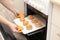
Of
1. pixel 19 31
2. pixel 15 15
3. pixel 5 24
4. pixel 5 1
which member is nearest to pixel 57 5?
pixel 19 31

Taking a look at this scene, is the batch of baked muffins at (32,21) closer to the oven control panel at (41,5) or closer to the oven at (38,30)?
the oven at (38,30)

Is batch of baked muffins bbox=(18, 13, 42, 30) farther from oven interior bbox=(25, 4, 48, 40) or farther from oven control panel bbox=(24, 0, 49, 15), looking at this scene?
oven control panel bbox=(24, 0, 49, 15)

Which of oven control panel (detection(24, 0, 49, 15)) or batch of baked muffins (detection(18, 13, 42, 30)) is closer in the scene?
oven control panel (detection(24, 0, 49, 15))

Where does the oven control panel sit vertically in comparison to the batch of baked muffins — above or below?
above

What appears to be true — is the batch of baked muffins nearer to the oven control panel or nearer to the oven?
the oven

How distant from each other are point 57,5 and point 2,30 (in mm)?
486

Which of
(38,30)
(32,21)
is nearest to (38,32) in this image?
(38,30)

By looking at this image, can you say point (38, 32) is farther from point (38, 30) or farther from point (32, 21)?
point (32, 21)

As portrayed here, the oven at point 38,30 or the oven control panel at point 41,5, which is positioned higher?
the oven control panel at point 41,5

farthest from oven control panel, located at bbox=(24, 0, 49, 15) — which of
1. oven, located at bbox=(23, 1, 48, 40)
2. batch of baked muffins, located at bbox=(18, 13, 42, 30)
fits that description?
batch of baked muffins, located at bbox=(18, 13, 42, 30)

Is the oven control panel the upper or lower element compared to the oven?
upper

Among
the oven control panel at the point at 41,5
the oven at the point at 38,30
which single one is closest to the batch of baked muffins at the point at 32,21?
the oven at the point at 38,30

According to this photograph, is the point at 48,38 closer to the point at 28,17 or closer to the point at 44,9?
the point at 44,9

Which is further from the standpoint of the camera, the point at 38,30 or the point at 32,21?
the point at 32,21
